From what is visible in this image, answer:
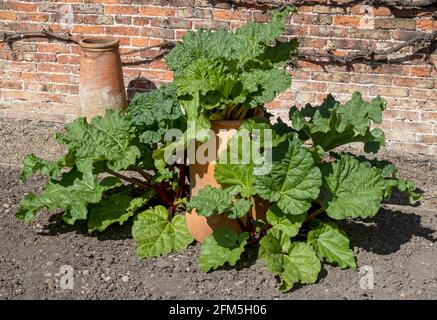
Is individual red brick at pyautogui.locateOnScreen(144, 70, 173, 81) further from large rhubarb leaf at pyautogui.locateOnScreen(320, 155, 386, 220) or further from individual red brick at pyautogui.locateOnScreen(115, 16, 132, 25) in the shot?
large rhubarb leaf at pyautogui.locateOnScreen(320, 155, 386, 220)

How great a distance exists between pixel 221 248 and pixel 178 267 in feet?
0.87

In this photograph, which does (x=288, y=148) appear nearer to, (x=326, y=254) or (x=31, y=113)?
(x=326, y=254)

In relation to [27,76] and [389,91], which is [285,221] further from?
[27,76]

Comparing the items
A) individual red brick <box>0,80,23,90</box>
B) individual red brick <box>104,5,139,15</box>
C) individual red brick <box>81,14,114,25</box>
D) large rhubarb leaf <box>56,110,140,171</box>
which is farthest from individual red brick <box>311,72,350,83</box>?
individual red brick <box>0,80,23,90</box>

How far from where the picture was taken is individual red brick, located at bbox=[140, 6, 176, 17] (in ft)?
17.5

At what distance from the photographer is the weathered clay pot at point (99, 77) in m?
5.12

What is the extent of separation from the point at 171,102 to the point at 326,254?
3.70 feet

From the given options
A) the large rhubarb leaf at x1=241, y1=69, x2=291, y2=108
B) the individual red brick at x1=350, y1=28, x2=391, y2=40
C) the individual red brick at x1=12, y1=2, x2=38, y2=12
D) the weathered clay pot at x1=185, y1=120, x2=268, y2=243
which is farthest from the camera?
the individual red brick at x1=12, y1=2, x2=38, y2=12

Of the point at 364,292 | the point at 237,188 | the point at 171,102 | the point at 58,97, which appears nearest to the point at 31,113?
the point at 58,97

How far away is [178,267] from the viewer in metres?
3.65

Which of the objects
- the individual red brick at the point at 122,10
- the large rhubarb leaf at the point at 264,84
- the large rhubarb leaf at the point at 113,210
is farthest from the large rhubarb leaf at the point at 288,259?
the individual red brick at the point at 122,10

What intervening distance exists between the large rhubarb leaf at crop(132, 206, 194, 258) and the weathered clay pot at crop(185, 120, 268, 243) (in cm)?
6

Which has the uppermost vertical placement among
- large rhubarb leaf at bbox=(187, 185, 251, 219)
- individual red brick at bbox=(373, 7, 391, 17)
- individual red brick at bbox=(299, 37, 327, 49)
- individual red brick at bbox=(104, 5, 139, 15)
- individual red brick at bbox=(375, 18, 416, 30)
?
individual red brick at bbox=(373, 7, 391, 17)

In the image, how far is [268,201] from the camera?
12.0ft
